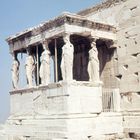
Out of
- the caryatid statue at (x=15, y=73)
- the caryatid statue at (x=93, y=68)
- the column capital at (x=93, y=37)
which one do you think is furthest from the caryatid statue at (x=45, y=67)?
the caryatid statue at (x=15, y=73)

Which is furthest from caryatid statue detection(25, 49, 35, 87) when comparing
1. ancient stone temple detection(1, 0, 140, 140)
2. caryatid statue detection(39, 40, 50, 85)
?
caryatid statue detection(39, 40, 50, 85)

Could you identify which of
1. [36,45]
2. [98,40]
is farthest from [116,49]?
[36,45]

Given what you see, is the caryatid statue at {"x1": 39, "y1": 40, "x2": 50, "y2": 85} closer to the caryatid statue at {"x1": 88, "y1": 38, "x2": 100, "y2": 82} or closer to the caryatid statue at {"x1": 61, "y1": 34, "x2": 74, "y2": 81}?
the caryatid statue at {"x1": 61, "y1": 34, "x2": 74, "y2": 81}

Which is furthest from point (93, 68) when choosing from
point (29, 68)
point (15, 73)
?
point (15, 73)

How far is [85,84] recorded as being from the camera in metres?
13.0

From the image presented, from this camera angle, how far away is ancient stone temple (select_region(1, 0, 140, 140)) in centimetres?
1273

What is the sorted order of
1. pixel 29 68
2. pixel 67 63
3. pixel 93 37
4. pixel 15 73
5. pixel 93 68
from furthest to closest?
pixel 15 73, pixel 29 68, pixel 93 37, pixel 93 68, pixel 67 63

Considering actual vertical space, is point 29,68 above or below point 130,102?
above

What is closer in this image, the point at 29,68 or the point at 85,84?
the point at 85,84

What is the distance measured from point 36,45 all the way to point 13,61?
1804mm

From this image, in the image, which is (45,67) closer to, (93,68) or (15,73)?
(93,68)

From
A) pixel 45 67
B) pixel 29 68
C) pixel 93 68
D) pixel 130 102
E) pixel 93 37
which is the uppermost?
pixel 93 37

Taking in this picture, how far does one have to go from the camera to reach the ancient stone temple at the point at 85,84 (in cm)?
1273

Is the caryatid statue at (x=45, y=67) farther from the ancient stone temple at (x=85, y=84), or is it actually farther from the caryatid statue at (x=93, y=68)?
the caryatid statue at (x=93, y=68)
